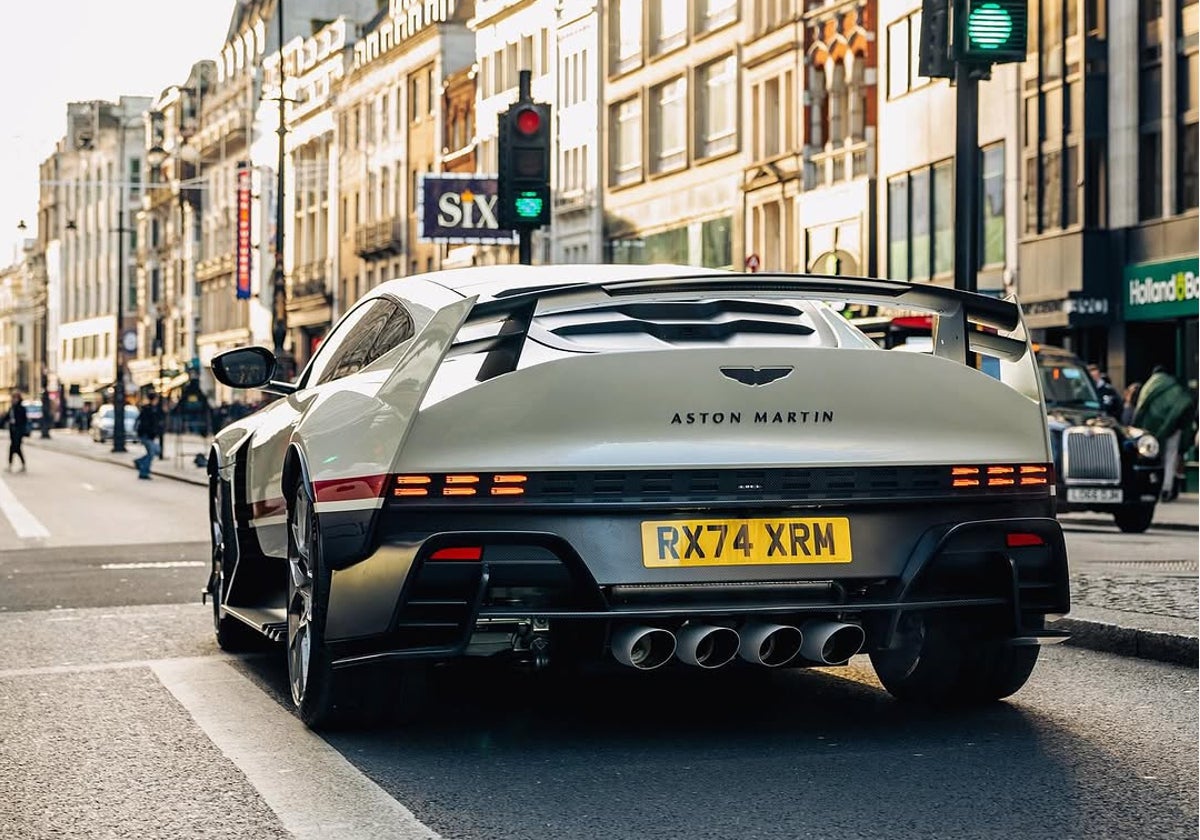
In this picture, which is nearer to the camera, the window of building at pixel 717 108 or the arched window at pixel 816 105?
the arched window at pixel 816 105

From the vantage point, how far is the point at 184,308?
11681cm

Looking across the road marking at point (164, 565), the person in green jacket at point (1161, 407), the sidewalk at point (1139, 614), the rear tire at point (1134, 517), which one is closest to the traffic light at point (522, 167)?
the road marking at point (164, 565)

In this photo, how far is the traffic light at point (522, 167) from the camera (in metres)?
15.1

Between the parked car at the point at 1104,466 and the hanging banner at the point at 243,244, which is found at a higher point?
the hanging banner at the point at 243,244

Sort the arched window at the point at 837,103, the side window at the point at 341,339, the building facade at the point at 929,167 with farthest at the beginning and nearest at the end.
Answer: the arched window at the point at 837,103
the building facade at the point at 929,167
the side window at the point at 341,339

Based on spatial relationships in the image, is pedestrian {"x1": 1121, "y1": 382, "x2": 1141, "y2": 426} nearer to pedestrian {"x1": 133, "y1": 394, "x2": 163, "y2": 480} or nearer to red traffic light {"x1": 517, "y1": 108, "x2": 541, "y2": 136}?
red traffic light {"x1": 517, "y1": 108, "x2": 541, "y2": 136}

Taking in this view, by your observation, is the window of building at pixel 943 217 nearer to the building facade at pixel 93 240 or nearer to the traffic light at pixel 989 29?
the traffic light at pixel 989 29

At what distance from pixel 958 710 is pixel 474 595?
2.08 metres

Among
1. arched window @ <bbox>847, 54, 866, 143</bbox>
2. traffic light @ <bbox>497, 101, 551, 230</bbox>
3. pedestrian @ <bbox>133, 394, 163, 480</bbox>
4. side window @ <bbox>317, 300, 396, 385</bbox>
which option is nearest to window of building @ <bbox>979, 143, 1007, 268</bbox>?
arched window @ <bbox>847, 54, 866, 143</bbox>

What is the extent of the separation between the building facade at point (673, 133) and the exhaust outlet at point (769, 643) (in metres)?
44.1

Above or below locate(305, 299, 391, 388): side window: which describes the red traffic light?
above

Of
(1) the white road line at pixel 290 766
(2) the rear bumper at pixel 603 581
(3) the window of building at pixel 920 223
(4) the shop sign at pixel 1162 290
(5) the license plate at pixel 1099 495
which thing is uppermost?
(3) the window of building at pixel 920 223

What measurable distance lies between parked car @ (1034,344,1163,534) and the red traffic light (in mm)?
7959

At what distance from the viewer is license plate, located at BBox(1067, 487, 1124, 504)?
21328 millimetres
